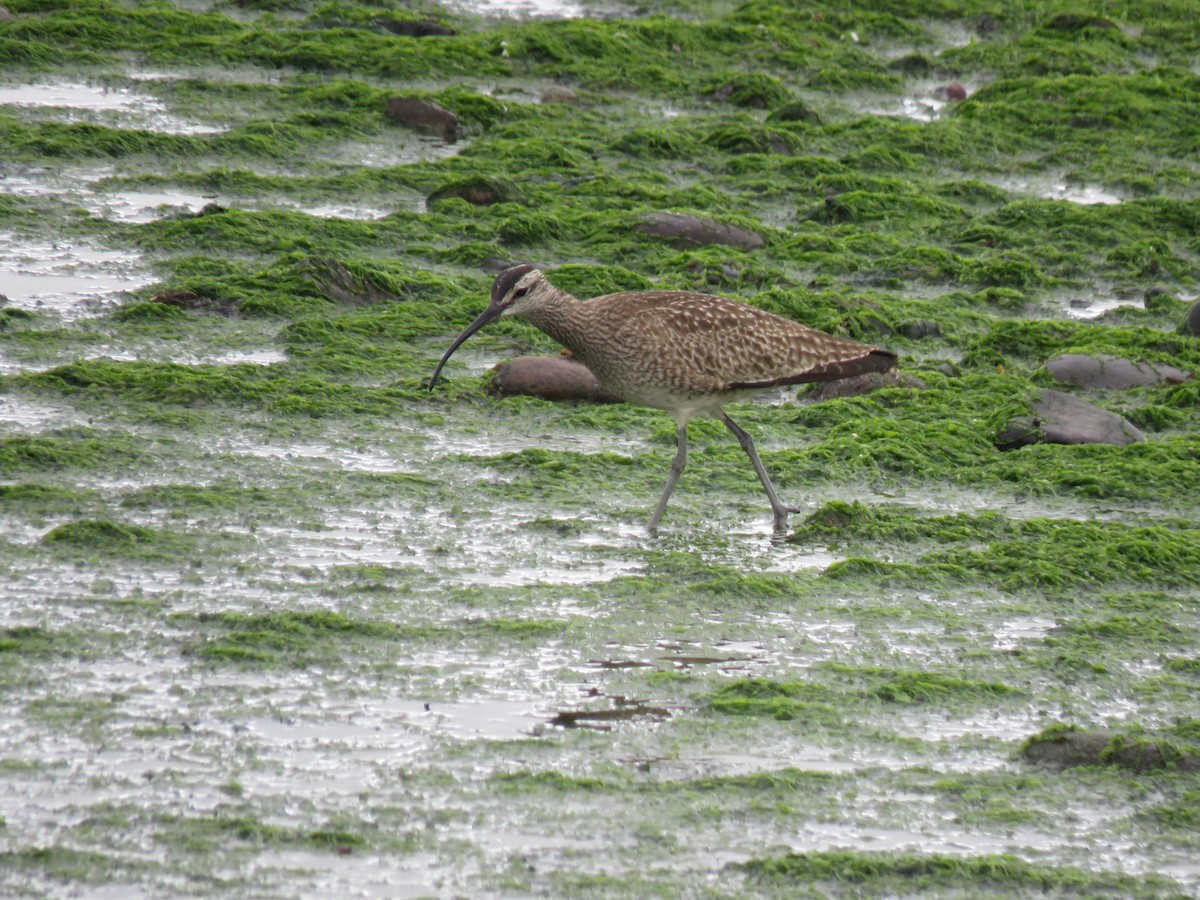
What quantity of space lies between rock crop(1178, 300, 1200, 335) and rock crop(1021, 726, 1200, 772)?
5.97m

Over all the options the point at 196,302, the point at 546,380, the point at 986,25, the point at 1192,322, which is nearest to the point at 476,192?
the point at 196,302

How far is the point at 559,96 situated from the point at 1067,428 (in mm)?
7815

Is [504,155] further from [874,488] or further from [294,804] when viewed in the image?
[294,804]

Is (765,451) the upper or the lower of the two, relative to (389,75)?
lower

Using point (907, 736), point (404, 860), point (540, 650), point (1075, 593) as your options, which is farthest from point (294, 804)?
point (1075, 593)

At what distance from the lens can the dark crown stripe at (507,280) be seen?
29.6ft

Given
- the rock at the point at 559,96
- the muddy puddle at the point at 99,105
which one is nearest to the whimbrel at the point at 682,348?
the muddy puddle at the point at 99,105

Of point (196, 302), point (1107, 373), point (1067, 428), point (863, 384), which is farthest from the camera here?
point (196, 302)

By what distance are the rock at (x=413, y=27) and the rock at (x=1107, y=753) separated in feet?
42.9

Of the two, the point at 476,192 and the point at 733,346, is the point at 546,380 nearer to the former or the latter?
the point at 733,346

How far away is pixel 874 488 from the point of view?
9.12 metres

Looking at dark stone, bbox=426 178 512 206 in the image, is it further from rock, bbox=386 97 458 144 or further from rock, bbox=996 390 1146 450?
rock, bbox=996 390 1146 450

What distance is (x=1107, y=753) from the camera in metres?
5.95

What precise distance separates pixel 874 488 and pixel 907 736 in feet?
10.1
